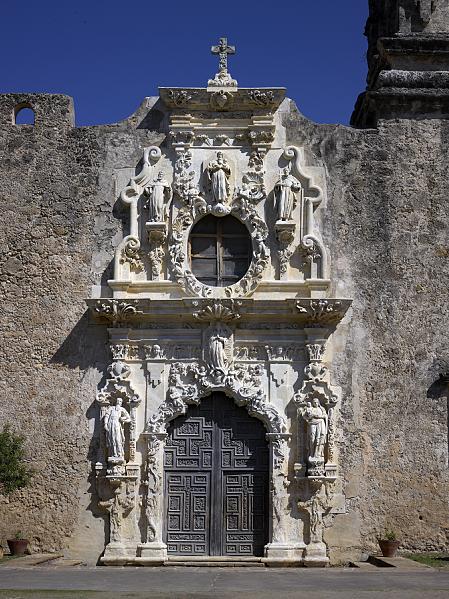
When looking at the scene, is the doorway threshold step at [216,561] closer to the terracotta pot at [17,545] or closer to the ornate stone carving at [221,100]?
the terracotta pot at [17,545]

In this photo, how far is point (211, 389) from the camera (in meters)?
13.8

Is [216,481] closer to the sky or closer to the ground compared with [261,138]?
closer to the ground

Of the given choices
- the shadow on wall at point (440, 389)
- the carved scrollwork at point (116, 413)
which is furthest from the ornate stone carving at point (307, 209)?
the carved scrollwork at point (116, 413)

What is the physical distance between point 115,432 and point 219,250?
3.05 meters

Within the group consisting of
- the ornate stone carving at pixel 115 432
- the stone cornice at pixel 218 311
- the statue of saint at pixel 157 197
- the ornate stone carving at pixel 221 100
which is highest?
the ornate stone carving at pixel 221 100

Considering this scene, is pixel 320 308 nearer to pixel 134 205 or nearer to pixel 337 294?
pixel 337 294

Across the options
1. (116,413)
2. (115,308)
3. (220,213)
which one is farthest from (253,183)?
(116,413)

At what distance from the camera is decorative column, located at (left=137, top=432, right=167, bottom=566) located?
520 inches

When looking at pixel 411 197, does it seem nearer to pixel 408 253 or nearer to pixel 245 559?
pixel 408 253

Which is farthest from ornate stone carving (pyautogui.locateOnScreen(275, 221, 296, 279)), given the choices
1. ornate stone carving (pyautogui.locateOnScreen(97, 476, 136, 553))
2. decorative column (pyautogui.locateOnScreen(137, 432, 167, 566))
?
ornate stone carving (pyautogui.locateOnScreen(97, 476, 136, 553))

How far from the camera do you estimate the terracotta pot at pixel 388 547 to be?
13133mm

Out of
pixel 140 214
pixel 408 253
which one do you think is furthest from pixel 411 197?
pixel 140 214

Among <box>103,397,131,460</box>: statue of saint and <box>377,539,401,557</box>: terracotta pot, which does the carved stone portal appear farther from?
<box>377,539,401,557</box>: terracotta pot

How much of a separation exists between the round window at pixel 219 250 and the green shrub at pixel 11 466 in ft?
11.6
